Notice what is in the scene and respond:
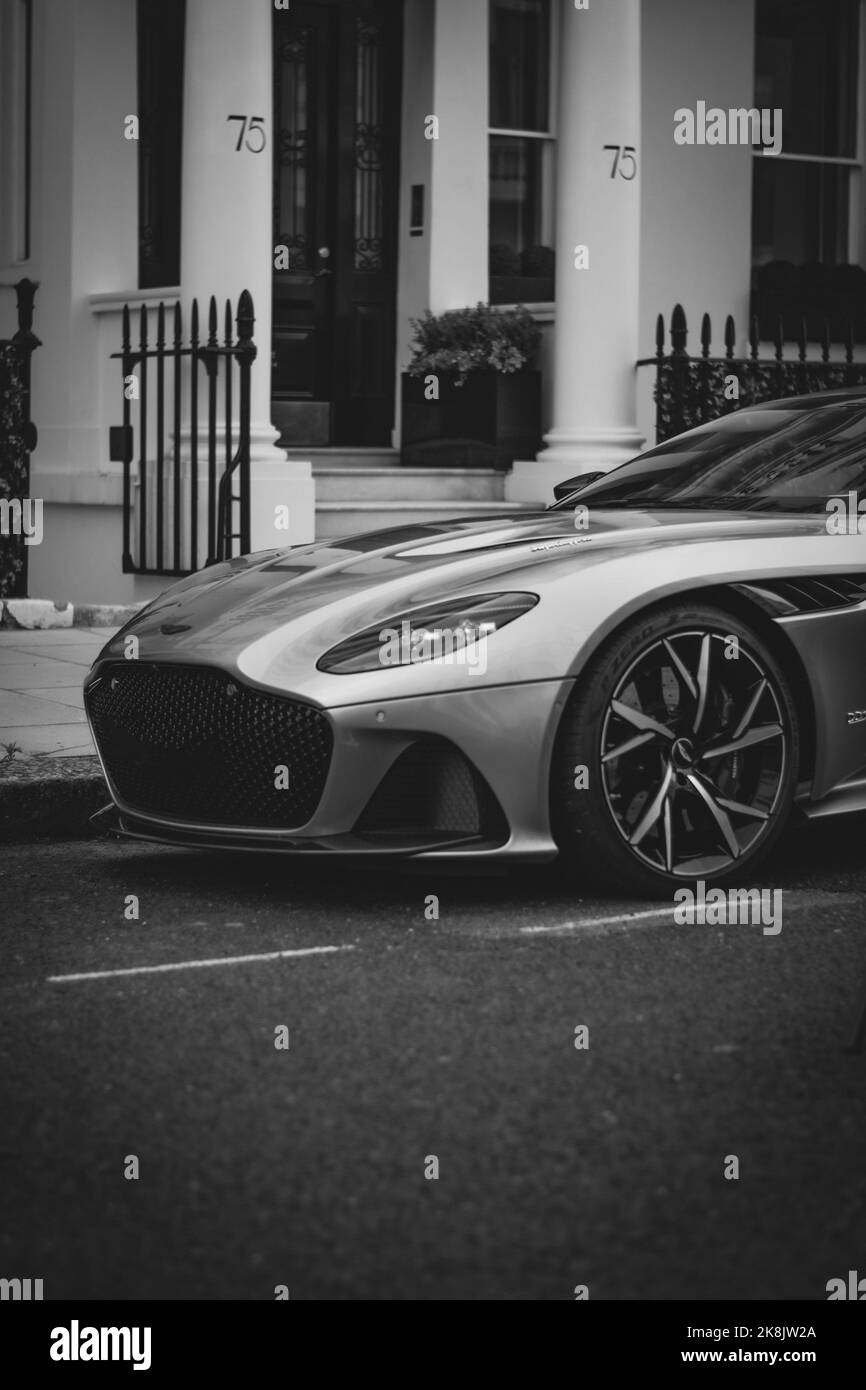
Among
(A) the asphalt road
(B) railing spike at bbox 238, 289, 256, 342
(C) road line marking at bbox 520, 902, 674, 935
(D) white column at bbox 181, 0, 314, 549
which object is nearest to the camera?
(A) the asphalt road

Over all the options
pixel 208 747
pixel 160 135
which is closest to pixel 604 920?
pixel 208 747

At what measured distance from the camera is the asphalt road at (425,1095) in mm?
→ 2916

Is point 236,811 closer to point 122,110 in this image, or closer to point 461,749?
point 461,749

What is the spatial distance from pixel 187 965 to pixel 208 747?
80 cm

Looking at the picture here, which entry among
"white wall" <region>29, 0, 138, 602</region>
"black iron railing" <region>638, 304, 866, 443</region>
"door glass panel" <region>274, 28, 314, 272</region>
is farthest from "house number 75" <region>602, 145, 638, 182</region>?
"white wall" <region>29, 0, 138, 602</region>

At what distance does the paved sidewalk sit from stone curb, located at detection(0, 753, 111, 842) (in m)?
0.19

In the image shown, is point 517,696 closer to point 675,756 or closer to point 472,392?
point 675,756

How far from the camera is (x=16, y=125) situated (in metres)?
13.6

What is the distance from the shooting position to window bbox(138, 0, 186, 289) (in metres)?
13.1

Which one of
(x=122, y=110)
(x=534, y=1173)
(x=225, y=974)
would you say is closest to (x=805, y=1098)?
(x=534, y=1173)

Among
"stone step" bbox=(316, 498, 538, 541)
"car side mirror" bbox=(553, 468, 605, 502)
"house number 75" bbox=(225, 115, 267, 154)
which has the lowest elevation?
"stone step" bbox=(316, 498, 538, 541)

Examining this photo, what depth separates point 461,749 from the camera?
5004 millimetres

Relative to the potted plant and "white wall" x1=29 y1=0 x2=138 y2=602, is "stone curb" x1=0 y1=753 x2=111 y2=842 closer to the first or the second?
"white wall" x1=29 y1=0 x2=138 y2=602
